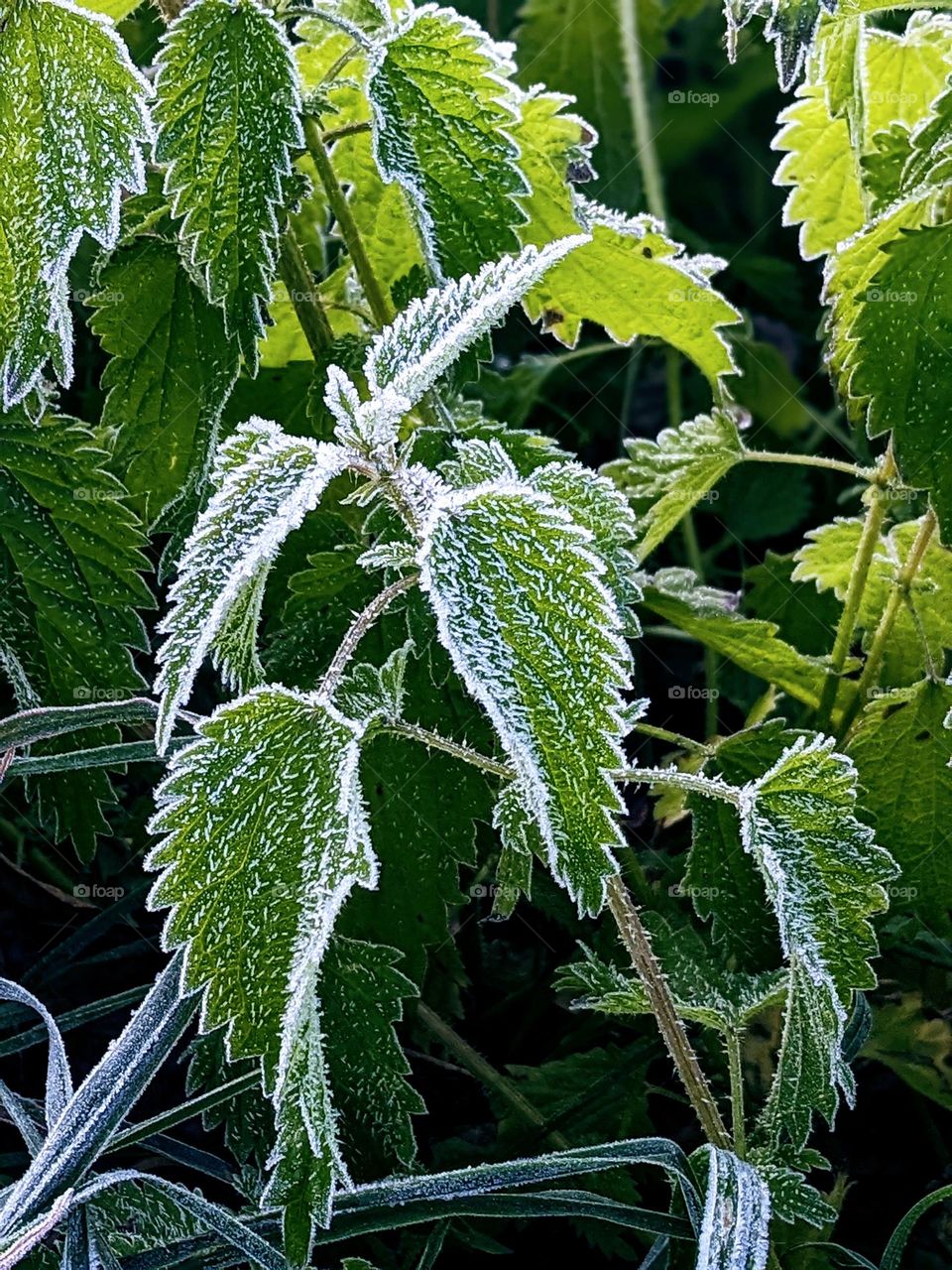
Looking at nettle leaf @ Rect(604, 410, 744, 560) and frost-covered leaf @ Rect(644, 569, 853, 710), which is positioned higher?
nettle leaf @ Rect(604, 410, 744, 560)

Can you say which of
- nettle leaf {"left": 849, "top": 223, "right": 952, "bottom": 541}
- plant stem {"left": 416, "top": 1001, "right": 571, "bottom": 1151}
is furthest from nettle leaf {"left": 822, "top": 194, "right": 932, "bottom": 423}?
plant stem {"left": 416, "top": 1001, "right": 571, "bottom": 1151}

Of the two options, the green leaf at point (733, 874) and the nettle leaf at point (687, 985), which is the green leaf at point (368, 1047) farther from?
the green leaf at point (733, 874)

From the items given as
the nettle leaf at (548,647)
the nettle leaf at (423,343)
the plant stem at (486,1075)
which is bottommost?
the plant stem at (486,1075)

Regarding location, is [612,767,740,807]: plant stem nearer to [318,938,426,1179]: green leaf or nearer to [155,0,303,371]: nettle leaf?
[318,938,426,1179]: green leaf

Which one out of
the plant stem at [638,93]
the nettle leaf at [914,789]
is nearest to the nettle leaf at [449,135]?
the nettle leaf at [914,789]

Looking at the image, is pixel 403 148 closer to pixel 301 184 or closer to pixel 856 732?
pixel 301 184

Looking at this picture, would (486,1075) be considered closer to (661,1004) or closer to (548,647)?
(661,1004)

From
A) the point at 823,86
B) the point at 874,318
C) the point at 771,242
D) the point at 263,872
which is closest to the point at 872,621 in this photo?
the point at 874,318
